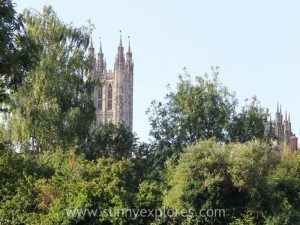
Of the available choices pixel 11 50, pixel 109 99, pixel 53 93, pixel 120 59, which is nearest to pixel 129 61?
pixel 120 59

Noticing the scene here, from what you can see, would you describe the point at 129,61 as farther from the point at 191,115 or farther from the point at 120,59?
the point at 191,115

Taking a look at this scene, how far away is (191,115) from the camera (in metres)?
33.7

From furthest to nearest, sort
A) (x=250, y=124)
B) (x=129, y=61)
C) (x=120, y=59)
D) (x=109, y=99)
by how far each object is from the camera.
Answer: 1. (x=109, y=99)
2. (x=129, y=61)
3. (x=120, y=59)
4. (x=250, y=124)

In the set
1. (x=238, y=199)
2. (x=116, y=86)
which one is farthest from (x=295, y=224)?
(x=116, y=86)

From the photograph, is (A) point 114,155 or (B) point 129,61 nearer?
(A) point 114,155

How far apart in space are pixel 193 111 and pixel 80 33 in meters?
8.98

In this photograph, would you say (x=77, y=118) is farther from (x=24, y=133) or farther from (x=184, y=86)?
(x=184, y=86)

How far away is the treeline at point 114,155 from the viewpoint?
26.0 m

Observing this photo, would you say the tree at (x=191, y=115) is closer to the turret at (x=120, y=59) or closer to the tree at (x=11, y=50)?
the tree at (x=11, y=50)

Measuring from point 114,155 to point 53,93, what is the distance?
17.2 ft

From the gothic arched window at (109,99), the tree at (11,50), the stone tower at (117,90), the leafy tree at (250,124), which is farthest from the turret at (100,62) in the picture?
the tree at (11,50)

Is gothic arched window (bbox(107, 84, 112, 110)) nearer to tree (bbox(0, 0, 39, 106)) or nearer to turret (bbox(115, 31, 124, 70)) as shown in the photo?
turret (bbox(115, 31, 124, 70))

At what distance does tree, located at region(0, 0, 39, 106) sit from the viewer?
19.7 meters

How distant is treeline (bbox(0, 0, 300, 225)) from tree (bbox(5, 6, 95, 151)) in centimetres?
6
